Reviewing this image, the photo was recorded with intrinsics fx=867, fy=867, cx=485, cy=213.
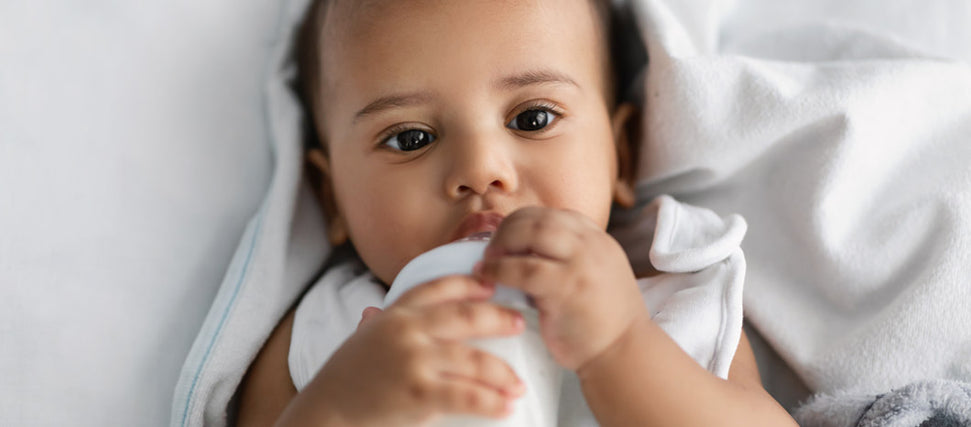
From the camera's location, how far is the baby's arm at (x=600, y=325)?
896 millimetres

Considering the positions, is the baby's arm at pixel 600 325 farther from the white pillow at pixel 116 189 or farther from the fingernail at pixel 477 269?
the white pillow at pixel 116 189

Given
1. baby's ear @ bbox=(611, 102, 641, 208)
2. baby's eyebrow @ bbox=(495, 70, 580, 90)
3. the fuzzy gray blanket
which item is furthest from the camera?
baby's ear @ bbox=(611, 102, 641, 208)

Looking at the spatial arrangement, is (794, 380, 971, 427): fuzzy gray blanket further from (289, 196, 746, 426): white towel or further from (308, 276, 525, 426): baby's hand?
A: (308, 276, 525, 426): baby's hand

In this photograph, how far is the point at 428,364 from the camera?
0.85 meters

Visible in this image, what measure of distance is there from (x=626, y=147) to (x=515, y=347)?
0.71 metres

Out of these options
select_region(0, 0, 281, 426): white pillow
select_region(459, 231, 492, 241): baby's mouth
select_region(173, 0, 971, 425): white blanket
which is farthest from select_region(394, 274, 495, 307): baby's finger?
select_region(0, 0, 281, 426): white pillow

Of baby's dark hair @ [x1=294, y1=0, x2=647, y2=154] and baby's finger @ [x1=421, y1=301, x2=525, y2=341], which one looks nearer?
baby's finger @ [x1=421, y1=301, x2=525, y2=341]

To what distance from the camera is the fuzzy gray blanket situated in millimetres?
1119

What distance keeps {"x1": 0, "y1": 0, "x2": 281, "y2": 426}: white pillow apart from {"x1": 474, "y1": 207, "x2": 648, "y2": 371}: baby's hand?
0.71 m

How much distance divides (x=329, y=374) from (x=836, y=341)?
2.60 feet

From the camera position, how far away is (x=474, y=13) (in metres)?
1.26

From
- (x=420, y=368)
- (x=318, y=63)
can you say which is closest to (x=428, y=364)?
(x=420, y=368)

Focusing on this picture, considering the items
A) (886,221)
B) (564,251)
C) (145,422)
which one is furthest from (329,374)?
(886,221)

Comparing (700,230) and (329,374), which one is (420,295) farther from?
(700,230)
